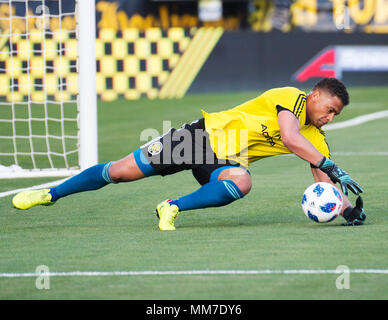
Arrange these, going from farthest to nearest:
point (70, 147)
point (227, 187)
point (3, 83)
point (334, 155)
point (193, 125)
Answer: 1. point (3, 83)
2. point (70, 147)
3. point (334, 155)
4. point (193, 125)
5. point (227, 187)

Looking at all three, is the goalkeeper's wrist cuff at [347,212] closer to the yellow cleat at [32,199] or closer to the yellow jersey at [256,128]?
the yellow jersey at [256,128]

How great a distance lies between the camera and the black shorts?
585 cm

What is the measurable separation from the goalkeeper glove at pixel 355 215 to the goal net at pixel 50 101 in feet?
10.7

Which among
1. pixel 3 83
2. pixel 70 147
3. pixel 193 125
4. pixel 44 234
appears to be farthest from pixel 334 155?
pixel 3 83

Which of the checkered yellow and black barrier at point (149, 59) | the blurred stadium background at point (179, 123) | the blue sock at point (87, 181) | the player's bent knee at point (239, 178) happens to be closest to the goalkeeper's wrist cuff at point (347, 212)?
the blurred stadium background at point (179, 123)

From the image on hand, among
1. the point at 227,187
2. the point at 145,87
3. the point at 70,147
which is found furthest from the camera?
the point at 145,87

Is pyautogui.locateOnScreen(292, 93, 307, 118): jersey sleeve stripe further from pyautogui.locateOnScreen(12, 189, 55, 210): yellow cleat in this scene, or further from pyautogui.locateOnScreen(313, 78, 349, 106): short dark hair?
pyautogui.locateOnScreen(12, 189, 55, 210): yellow cleat

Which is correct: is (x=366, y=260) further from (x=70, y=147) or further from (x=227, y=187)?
(x=70, y=147)

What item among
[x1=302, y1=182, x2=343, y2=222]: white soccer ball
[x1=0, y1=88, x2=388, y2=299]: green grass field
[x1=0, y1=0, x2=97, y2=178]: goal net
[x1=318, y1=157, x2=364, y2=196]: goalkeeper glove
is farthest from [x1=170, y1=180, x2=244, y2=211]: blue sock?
[x1=0, y1=0, x2=97, y2=178]: goal net

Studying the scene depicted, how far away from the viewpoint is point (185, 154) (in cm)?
585

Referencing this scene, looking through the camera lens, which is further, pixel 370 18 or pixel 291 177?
pixel 370 18

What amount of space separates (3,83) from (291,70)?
7.69 metres

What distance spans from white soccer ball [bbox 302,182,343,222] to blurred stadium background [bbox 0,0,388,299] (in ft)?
0.34

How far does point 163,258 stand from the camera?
471 centimetres
